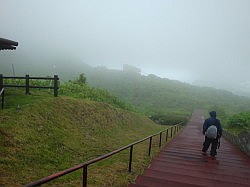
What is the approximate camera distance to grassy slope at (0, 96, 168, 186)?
6.93 meters

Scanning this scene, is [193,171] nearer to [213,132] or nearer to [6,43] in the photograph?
[213,132]

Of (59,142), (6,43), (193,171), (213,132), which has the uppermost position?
(6,43)

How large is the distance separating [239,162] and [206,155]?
122cm

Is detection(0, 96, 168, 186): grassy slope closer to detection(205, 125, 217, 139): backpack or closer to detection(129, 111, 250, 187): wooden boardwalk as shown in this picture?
detection(129, 111, 250, 187): wooden boardwalk

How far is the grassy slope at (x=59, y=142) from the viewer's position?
6.93m

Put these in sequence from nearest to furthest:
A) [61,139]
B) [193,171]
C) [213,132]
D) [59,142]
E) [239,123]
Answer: [193,171] → [213,132] → [59,142] → [61,139] → [239,123]

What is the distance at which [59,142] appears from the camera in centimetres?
982

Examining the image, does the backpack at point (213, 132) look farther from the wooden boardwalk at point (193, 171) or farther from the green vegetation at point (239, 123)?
the green vegetation at point (239, 123)

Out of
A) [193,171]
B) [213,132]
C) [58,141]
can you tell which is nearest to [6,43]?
[58,141]

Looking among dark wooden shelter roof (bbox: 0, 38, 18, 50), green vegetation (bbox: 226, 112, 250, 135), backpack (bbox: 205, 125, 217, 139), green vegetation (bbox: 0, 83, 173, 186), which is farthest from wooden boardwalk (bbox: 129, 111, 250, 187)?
green vegetation (bbox: 226, 112, 250, 135)

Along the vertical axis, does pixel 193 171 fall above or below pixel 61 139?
above

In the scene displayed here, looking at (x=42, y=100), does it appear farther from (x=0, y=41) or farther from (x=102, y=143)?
(x=0, y=41)

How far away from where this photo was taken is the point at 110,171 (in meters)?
7.31

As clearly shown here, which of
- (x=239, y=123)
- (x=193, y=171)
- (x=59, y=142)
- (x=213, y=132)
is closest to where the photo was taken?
(x=193, y=171)
